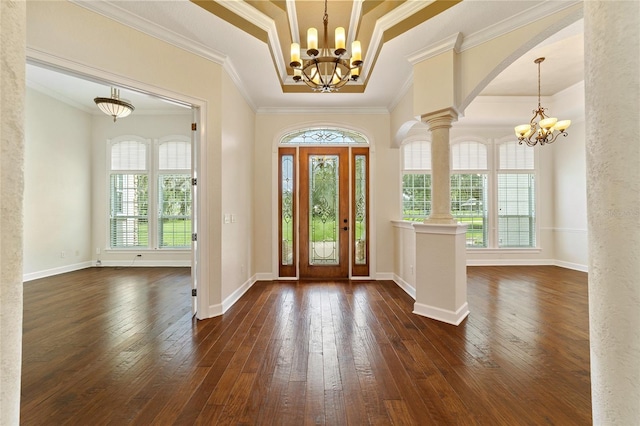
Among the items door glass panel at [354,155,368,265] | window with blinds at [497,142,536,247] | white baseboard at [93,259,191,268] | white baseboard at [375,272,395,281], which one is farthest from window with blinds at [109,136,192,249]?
window with blinds at [497,142,536,247]

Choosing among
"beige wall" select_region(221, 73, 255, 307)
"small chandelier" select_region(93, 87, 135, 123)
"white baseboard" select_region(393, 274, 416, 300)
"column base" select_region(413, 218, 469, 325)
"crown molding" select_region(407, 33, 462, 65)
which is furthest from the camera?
"small chandelier" select_region(93, 87, 135, 123)

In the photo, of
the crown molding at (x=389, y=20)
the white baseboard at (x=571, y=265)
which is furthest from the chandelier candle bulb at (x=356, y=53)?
the white baseboard at (x=571, y=265)

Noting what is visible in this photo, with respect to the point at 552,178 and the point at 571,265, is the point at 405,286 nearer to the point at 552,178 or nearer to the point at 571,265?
the point at 571,265

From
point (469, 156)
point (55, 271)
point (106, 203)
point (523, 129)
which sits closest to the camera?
point (523, 129)

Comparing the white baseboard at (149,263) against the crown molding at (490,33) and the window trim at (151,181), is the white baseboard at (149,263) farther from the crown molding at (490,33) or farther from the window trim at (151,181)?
the crown molding at (490,33)

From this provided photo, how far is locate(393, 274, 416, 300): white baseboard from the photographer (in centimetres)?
425

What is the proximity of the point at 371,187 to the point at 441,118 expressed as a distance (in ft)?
6.99

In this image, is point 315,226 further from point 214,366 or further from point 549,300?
point 549,300

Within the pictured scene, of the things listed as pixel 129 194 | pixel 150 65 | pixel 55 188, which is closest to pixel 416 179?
pixel 150 65

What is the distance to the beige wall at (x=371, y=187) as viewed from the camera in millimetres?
5348

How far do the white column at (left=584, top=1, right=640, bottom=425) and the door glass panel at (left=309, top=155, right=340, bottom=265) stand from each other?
15.3 feet

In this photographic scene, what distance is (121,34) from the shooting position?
283 cm

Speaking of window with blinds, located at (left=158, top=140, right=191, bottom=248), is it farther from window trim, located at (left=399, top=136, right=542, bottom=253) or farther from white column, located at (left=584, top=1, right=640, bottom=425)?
white column, located at (left=584, top=1, right=640, bottom=425)

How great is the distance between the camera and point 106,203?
651 cm
